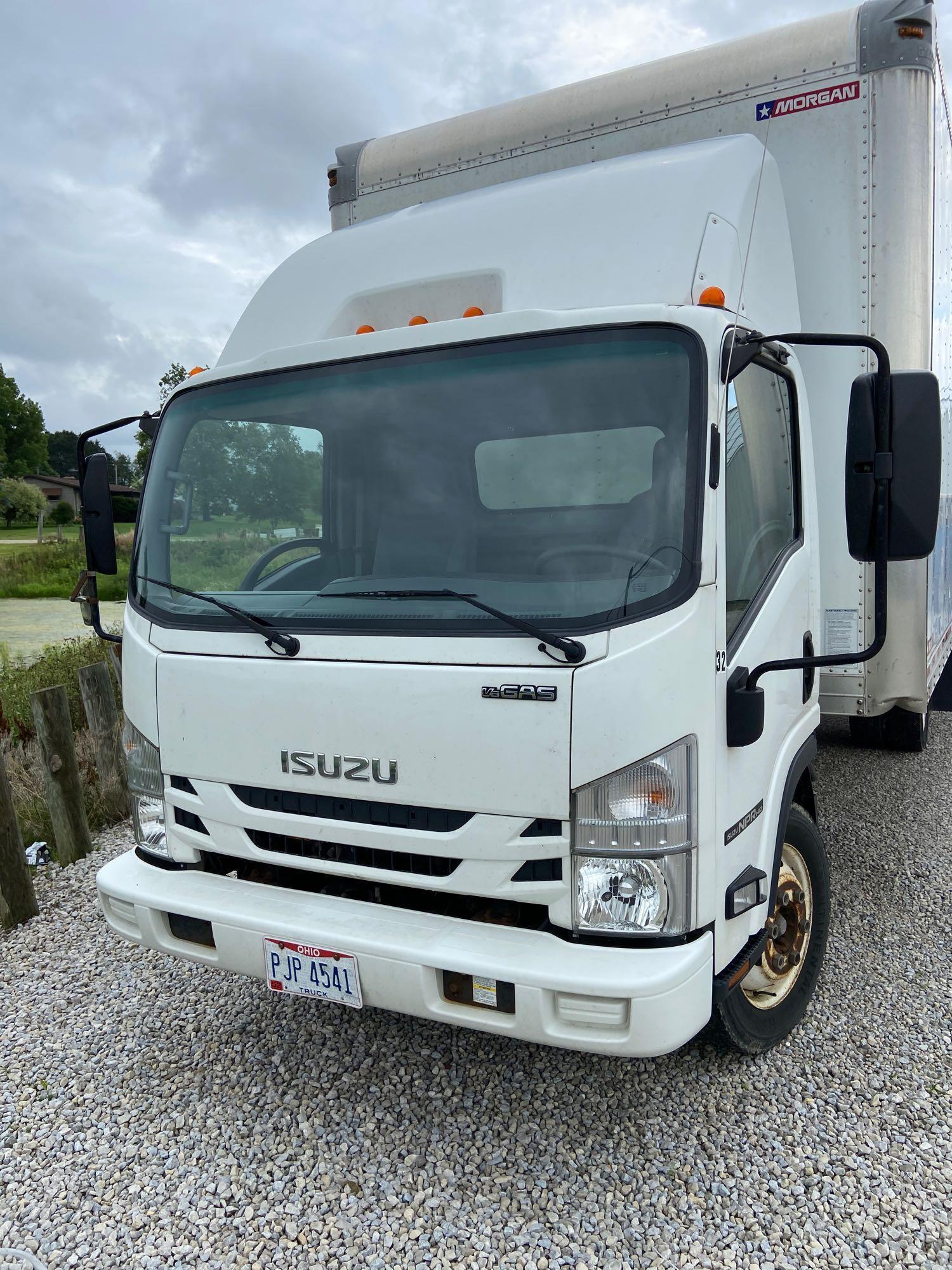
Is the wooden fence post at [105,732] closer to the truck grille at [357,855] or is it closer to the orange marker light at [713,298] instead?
the truck grille at [357,855]

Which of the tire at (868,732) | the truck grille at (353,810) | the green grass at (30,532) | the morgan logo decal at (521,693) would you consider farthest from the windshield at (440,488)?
the green grass at (30,532)

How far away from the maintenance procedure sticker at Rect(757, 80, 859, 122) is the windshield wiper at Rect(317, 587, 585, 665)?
91.9 inches

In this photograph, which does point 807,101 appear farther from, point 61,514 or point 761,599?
point 61,514

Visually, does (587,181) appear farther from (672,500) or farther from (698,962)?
(698,962)

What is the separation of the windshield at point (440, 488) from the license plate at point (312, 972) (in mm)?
899

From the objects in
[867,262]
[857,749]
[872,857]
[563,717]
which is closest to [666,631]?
[563,717]

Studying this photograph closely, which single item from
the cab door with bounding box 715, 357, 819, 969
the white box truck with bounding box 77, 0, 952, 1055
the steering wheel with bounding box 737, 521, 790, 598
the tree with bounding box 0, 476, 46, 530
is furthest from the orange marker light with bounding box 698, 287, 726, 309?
the tree with bounding box 0, 476, 46, 530

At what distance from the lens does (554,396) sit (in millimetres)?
2426

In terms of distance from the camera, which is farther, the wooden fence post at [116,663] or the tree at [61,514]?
the tree at [61,514]

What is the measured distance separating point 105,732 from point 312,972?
359 cm

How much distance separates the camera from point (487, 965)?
221 centimetres

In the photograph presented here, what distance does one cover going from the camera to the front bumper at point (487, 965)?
2141mm

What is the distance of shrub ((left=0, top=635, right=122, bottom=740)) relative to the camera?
295 inches

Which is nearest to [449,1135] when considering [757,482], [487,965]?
[487,965]
